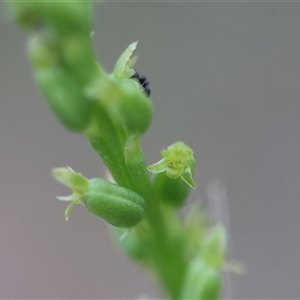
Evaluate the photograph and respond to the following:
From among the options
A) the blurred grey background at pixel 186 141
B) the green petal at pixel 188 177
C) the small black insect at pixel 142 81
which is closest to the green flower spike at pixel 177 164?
the green petal at pixel 188 177

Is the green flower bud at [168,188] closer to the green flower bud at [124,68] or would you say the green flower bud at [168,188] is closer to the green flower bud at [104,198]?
the green flower bud at [104,198]

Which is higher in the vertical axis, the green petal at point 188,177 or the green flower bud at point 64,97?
the green petal at point 188,177

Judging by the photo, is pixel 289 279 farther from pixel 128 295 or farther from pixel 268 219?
pixel 128 295

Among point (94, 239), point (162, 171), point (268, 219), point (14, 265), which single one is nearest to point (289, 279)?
point (268, 219)

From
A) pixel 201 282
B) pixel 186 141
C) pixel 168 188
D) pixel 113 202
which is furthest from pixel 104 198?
pixel 186 141

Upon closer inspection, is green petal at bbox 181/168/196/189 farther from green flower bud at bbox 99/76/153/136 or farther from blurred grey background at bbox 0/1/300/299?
blurred grey background at bbox 0/1/300/299

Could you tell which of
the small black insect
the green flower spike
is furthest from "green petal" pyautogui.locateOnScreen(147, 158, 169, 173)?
the small black insect
